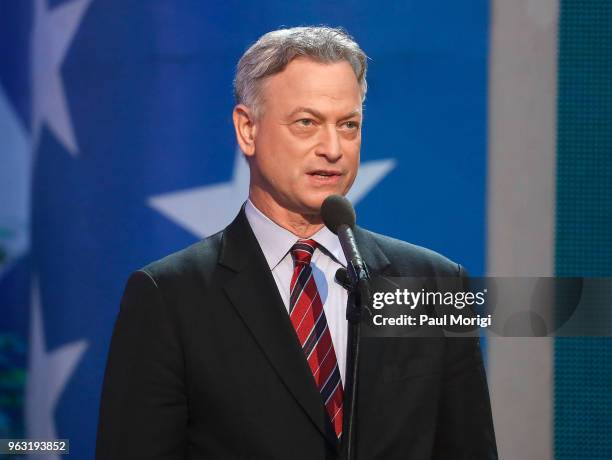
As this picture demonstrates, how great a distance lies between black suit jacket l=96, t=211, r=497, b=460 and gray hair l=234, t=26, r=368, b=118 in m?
0.35

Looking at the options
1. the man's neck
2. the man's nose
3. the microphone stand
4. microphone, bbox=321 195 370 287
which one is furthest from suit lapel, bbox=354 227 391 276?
the microphone stand

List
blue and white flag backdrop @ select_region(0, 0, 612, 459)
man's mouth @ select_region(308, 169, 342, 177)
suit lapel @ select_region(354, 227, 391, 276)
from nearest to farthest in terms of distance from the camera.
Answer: man's mouth @ select_region(308, 169, 342, 177)
suit lapel @ select_region(354, 227, 391, 276)
blue and white flag backdrop @ select_region(0, 0, 612, 459)

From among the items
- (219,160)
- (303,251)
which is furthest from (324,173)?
(219,160)

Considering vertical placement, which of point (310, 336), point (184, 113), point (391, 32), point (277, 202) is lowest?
point (310, 336)

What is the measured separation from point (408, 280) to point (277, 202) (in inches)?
14.3

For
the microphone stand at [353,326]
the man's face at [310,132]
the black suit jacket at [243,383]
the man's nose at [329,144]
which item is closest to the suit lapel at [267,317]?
the black suit jacket at [243,383]

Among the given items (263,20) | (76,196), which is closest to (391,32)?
(263,20)

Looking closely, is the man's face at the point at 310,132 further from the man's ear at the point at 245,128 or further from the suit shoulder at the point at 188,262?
the suit shoulder at the point at 188,262

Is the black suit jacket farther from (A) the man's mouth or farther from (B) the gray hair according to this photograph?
(B) the gray hair

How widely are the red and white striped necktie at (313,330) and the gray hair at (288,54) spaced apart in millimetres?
345

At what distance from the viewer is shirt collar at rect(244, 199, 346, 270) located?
191 centimetres

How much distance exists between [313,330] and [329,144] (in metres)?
0.40

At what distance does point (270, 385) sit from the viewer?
1764mm

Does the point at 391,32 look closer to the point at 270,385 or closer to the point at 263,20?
the point at 263,20
